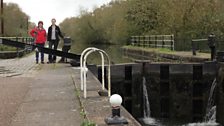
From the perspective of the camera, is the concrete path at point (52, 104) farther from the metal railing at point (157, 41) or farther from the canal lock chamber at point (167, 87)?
the metal railing at point (157, 41)

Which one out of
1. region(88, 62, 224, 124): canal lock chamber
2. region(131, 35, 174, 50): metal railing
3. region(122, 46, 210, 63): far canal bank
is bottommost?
region(88, 62, 224, 124): canal lock chamber

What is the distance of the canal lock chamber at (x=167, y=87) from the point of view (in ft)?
53.2

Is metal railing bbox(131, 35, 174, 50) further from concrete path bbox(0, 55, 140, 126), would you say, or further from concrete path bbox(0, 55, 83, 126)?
concrete path bbox(0, 55, 140, 126)

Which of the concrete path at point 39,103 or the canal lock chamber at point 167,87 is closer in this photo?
the concrete path at point 39,103

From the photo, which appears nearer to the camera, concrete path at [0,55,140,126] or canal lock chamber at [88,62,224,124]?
concrete path at [0,55,140,126]

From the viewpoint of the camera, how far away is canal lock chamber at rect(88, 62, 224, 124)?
1622 cm

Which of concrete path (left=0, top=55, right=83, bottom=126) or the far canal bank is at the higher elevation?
the far canal bank

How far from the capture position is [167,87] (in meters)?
17.1

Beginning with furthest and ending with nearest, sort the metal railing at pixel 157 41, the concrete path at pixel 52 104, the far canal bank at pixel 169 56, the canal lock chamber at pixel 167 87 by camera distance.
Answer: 1. the metal railing at pixel 157 41
2. the far canal bank at pixel 169 56
3. the canal lock chamber at pixel 167 87
4. the concrete path at pixel 52 104

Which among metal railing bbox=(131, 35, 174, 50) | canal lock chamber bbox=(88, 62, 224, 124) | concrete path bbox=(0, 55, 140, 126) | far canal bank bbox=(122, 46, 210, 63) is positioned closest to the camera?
concrete path bbox=(0, 55, 140, 126)

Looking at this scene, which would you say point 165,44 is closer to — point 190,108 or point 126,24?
point 190,108

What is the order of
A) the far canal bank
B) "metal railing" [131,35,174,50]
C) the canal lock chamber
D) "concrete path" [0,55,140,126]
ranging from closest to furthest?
"concrete path" [0,55,140,126] → the canal lock chamber → the far canal bank → "metal railing" [131,35,174,50]

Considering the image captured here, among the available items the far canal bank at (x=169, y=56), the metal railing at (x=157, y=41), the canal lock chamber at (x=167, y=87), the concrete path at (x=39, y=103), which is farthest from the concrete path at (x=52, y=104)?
the metal railing at (x=157, y=41)

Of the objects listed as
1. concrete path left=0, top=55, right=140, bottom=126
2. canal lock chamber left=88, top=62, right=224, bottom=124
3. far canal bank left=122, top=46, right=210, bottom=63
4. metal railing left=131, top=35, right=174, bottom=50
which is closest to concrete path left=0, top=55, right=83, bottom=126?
concrete path left=0, top=55, right=140, bottom=126
